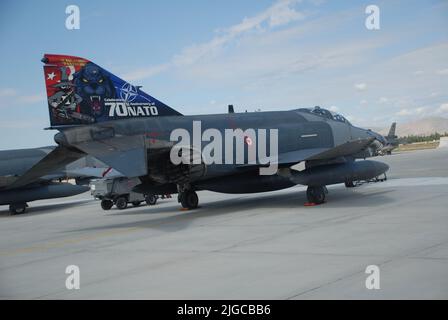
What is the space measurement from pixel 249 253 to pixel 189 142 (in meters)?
7.64

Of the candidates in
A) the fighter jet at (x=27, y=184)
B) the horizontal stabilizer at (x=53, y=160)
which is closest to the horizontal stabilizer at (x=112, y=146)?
the horizontal stabilizer at (x=53, y=160)

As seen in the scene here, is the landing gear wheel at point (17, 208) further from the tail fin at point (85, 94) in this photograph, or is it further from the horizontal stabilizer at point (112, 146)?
the horizontal stabilizer at point (112, 146)

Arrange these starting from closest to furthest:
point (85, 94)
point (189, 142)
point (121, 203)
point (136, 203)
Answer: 1. point (85, 94)
2. point (189, 142)
3. point (121, 203)
4. point (136, 203)

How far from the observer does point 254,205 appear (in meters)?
17.4

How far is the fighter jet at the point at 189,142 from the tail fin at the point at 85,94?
3 centimetres

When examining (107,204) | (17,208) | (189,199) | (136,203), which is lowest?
(17,208)

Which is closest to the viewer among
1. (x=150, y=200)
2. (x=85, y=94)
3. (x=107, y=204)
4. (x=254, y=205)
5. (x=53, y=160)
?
(x=85, y=94)

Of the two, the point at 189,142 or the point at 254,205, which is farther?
the point at 254,205

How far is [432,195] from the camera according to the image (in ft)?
51.8

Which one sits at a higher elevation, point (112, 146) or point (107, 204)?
point (112, 146)

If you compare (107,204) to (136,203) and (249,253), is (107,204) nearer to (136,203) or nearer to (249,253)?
(136,203)

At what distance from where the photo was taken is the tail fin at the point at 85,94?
14172mm

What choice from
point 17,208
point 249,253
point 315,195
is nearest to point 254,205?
point 315,195
